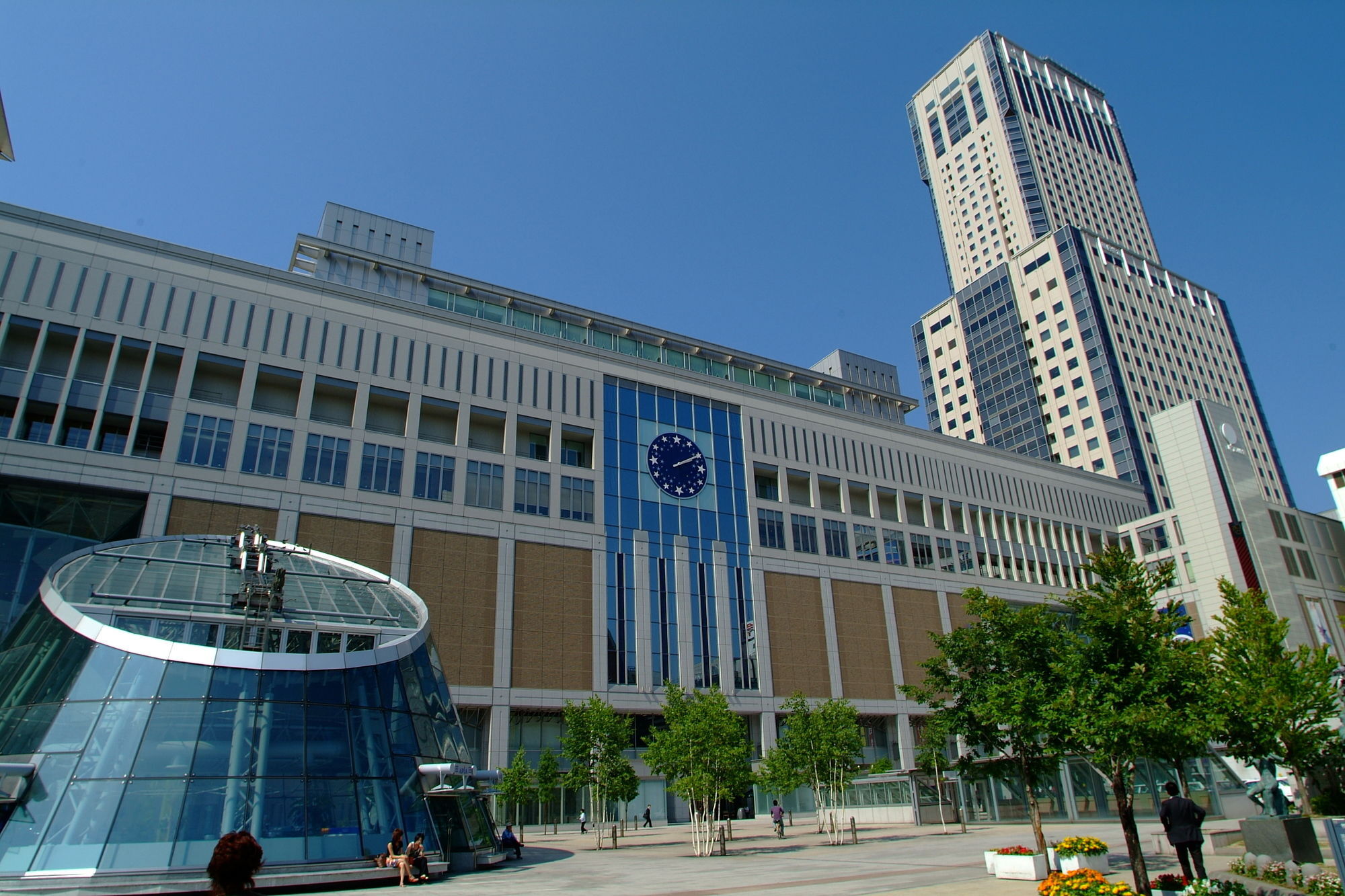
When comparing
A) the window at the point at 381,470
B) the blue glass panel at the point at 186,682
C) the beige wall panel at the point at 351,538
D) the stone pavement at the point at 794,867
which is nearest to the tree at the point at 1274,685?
the stone pavement at the point at 794,867

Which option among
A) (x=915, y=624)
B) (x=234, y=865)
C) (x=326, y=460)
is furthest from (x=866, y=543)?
(x=234, y=865)

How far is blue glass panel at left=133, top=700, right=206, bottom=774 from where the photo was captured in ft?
60.9

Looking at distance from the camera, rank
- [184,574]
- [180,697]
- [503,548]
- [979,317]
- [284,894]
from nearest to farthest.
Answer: [284,894] → [180,697] → [184,574] → [503,548] → [979,317]

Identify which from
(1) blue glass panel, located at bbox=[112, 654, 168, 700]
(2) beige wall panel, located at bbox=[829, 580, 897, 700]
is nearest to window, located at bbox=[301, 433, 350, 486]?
(1) blue glass panel, located at bbox=[112, 654, 168, 700]

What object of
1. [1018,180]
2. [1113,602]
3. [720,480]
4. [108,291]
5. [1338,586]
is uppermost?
[1018,180]

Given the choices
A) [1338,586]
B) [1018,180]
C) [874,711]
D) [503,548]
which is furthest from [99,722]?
[1018,180]

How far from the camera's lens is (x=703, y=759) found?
106 ft

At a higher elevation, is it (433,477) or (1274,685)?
(433,477)

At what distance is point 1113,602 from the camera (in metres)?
19.1

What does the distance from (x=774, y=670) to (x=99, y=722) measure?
44992 mm

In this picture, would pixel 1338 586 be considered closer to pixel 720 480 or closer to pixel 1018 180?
pixel 720 480

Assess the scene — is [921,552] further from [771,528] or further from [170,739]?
[170,739]

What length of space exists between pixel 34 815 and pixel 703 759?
2176 cm

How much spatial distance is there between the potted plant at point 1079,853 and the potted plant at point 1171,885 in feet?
14.6
